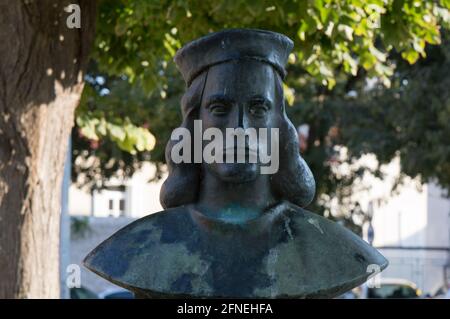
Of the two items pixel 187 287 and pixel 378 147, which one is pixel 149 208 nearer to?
pixel 378 147

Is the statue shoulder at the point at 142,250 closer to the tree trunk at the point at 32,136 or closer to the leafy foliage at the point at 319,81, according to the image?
the tree trunk at the point at 32,136

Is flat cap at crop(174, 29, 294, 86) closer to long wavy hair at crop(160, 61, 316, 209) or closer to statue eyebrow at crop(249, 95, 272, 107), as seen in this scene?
long wavy hair at crop(160, 61, 316, 209)

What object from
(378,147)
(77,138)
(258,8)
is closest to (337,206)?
(378,147)

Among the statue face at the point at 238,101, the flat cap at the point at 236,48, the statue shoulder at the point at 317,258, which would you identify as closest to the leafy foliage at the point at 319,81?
the flat cap at the point at 236,48

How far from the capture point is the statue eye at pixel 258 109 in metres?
4.48

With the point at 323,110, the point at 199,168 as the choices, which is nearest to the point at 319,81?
the point at 199,168

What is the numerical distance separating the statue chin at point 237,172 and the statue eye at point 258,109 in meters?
0.23

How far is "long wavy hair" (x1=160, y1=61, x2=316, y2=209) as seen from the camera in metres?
4.61

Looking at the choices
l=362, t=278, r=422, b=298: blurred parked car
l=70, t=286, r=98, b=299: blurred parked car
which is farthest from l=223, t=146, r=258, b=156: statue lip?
l=362, t=278, r=422, b=298: blurred parked car

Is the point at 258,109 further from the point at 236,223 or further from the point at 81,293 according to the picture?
the point at 81,293

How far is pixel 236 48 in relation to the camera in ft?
14.7

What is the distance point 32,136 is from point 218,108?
11.0 ft

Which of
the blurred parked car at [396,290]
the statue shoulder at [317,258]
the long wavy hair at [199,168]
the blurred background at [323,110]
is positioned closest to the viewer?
the statue shoulder at [317,258]
